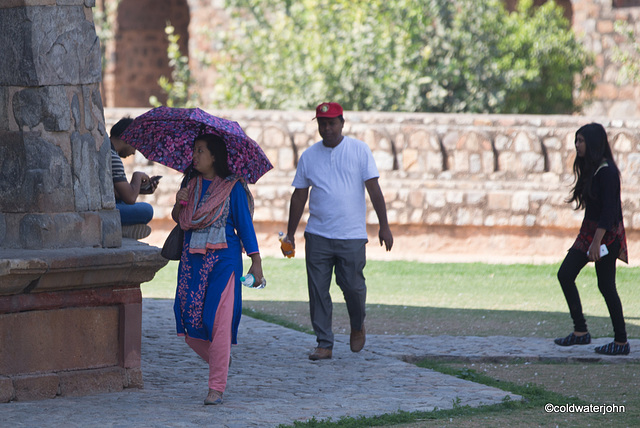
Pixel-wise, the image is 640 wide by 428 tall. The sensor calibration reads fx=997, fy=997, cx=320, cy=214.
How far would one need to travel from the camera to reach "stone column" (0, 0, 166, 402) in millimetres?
4957

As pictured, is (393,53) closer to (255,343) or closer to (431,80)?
(431,80)

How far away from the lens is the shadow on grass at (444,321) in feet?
24.7

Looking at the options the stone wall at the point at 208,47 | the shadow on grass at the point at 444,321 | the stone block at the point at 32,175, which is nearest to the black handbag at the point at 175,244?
the stone block at the point at 32,175

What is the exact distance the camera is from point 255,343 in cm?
691

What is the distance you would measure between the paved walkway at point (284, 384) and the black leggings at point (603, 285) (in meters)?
0.22

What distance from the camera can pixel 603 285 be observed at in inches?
263

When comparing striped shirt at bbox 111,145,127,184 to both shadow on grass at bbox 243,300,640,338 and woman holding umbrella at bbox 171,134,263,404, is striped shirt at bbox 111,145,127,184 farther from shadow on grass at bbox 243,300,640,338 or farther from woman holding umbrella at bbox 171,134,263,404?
shadow on grass at bbox 243,300,640,338

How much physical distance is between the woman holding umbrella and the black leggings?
2615 mm

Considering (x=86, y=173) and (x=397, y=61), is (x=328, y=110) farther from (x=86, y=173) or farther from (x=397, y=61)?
(x=397, y=61)

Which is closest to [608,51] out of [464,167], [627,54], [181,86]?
[627,54]

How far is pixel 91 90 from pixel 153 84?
1547 cm

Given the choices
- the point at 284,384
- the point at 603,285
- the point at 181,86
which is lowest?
the point at 284,384

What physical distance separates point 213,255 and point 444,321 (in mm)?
3353

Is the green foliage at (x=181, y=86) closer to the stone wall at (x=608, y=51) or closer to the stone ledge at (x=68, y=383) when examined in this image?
the stone wall at (x=608, y=51)
